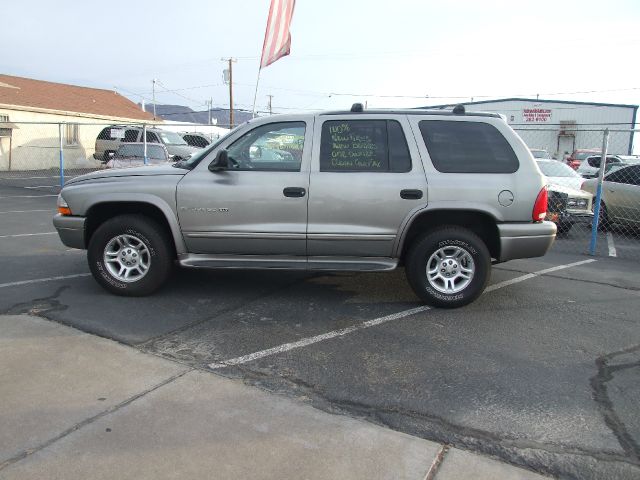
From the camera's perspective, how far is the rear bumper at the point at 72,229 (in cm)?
518

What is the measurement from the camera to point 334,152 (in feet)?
16.3

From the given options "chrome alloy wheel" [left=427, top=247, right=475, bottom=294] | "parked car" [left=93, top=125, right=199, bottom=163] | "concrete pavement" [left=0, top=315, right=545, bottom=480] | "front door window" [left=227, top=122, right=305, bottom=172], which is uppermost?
"parked car" [left=93, top=125, right=199, bottom=163]

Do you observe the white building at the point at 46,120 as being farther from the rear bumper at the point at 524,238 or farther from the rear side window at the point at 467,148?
the rear bumper at the point at 524,238

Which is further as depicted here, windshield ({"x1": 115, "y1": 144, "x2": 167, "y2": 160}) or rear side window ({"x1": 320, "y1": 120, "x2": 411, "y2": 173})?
windshield ({"x1": 115, "y1": 144, "x2": 167, "y2": 160})

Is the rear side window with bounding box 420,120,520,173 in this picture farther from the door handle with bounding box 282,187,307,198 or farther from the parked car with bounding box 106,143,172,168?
the parked car with bounding box 106,143,172,168

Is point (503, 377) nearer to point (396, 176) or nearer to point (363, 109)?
point (396, 176)

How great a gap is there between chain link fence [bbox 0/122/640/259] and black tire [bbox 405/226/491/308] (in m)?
4.22

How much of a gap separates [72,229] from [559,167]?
10988mm

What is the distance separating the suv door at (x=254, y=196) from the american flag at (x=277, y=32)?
32.4ft

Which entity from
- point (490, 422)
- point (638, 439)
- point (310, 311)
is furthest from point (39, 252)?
point (638, 439)

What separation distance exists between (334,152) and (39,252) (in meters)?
4.82

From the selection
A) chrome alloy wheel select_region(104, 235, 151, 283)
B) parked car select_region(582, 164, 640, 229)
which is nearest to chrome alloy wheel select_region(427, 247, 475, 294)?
chrome alloy wheel select_region(104, 235, 151, 283)

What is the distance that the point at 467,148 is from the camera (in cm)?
497

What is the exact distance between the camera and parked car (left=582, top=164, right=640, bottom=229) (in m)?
9.94
